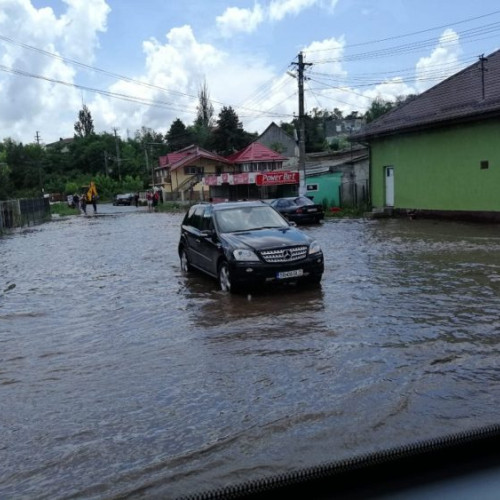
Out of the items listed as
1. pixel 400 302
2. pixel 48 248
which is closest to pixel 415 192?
pixel 48 248

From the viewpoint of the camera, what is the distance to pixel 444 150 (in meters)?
23.3

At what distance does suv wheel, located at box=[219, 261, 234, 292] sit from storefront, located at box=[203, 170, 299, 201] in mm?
28866

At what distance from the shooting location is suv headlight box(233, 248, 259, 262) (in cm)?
937

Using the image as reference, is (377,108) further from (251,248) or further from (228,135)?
(251,248)

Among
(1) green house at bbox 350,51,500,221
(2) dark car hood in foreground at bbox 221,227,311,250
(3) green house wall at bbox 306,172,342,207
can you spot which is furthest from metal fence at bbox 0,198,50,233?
(2) dark car hood in foreground at bbox 221,227,311,250

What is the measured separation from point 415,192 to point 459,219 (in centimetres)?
312

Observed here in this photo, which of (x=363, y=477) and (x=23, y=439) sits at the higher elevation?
(x=363, y=477)

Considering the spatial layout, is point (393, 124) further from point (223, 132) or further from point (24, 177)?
point (24, 177)

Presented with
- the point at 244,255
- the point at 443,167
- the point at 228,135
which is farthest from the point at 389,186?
the point at 228,135

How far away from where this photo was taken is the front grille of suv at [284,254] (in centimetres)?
940

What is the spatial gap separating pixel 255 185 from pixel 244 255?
35.9 m

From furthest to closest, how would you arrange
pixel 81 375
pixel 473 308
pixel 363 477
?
pixel 473 308 < pixel 81 375 < pixel 363 477

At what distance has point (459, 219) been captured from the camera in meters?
22.5

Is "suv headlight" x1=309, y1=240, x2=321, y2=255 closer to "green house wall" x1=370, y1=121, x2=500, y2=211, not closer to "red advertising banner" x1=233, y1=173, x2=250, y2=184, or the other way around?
"green house wall" x1=370, y1=121, x2=500, y2=211
